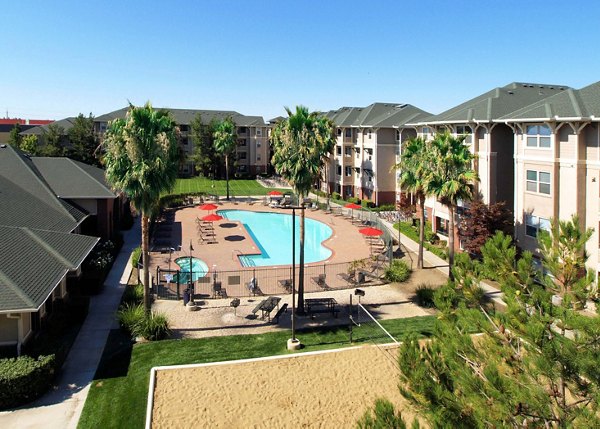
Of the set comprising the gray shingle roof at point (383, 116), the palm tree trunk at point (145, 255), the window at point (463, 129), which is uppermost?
the gray shingle roof at point (383, 116)

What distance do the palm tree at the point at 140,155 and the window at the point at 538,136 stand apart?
2245cm

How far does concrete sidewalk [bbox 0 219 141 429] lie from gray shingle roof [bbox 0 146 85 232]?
516cm

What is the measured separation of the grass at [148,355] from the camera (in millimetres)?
16947

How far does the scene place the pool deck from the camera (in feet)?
126

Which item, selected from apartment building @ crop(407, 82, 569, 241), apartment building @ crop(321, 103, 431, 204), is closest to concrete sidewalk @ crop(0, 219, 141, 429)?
apartment building @ crop(407, 82, 569, 241)

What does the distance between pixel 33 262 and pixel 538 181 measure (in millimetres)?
28897

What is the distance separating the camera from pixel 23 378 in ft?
56.2

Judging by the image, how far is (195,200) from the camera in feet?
224

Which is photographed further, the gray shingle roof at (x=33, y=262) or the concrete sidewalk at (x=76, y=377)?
the gray shingle roof at (x=33, y=262)

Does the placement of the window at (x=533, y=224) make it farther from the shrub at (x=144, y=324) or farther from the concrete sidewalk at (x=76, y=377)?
the concrete sidewalk at (x=76, y=377)

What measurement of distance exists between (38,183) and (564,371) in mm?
35302

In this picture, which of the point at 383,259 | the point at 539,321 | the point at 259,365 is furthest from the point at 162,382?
the point at 383,259

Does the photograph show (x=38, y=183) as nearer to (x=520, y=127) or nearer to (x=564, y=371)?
(x=520, y=127)

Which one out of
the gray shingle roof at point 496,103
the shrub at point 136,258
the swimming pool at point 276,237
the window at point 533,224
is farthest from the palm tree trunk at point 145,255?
the gray shingle roof at point 496,103
